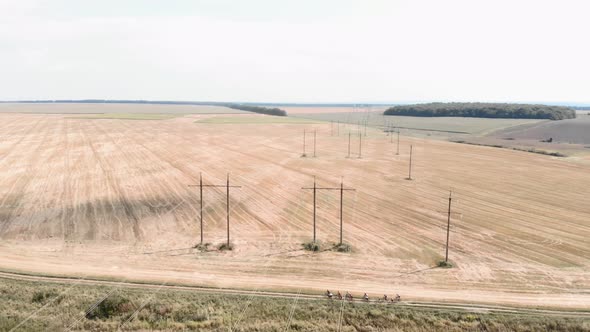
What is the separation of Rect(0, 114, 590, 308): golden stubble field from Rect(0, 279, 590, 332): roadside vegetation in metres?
1.97

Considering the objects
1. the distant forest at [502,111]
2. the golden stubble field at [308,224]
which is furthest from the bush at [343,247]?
the distant forest at [502,111]

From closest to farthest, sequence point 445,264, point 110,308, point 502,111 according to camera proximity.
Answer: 1. point 110,308
2. point 445,264
3. point 502,111

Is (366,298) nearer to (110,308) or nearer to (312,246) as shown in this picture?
(312,246)

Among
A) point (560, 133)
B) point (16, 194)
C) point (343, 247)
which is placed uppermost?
point (560, 133)

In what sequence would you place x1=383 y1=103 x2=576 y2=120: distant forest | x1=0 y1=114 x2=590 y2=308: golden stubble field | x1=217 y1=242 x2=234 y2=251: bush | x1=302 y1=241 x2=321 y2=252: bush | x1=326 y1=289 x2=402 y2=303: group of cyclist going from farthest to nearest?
x1=383 y1=103 x2=576 y2=120: distant forest
x1=217 y1=242 x2=234 y2=251: bush
x1=302 y1=241 x2=321 y2=252: bush
x1=0 y1=114 x2=590 y2=308: golden stubble field
x1=326 y1=289 x2=402 y2=303: group of cyclist

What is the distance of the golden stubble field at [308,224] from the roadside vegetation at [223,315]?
1.97m

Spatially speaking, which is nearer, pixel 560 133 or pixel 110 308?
pixel 110 308

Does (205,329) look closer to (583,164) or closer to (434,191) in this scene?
(434,191)

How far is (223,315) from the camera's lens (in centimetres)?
2211

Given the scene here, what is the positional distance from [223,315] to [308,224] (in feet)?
55.4

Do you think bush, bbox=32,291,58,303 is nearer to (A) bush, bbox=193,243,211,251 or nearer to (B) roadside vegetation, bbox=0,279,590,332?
(B) roadside vegetation, bbox=0,279,590,332

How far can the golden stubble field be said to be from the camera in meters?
27.0

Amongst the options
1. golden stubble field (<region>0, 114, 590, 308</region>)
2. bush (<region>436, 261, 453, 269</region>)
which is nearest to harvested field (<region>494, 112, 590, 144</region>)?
golden stubble field (<region>0, 114, 590, 308</region>)

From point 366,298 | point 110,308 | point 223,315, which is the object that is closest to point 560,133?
point 366,298
